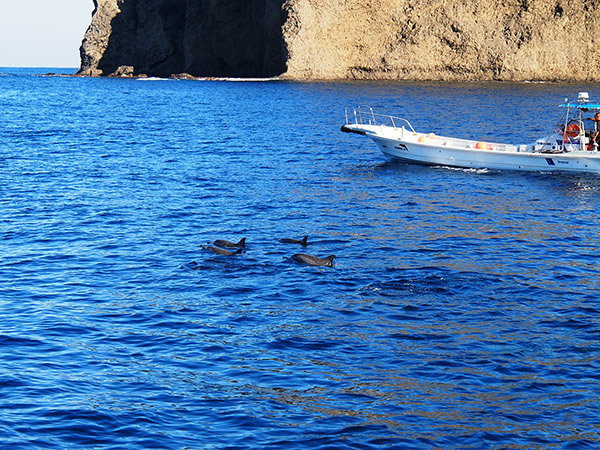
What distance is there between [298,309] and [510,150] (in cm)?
2451

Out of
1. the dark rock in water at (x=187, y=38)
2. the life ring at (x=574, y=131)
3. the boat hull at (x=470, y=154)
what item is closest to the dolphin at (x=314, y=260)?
the boat hull at (x=470, y=154)

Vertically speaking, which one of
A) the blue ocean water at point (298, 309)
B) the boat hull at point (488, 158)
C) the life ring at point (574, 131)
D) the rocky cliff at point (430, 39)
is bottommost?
the blue ocean water at point (298, 309)

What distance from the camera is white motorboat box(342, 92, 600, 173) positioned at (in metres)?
36.1

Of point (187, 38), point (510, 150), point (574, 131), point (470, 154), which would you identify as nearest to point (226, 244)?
point (470, 154)

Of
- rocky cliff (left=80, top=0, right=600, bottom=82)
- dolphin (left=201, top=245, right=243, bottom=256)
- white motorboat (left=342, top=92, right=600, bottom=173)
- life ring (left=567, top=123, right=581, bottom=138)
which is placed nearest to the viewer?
dolphin (left=201, top=245, right=243, bottom=256)

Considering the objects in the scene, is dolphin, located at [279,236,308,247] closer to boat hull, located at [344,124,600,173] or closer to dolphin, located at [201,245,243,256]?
dolphin, located at [201,245,243,256]

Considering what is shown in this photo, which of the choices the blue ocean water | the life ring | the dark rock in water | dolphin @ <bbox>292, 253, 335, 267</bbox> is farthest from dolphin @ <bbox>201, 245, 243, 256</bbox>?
the dark rock in water

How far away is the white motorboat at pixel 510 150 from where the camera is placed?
Result: 118 feet

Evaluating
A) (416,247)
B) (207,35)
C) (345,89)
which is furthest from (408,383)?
(207,35)

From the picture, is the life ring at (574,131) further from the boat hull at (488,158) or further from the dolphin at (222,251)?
the dolphin at (222,251)

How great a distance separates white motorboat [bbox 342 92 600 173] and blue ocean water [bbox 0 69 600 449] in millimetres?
828

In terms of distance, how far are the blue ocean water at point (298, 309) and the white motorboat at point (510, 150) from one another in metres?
0.83

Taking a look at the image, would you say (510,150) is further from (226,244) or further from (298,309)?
(298,309)

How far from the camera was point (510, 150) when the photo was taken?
3825 cm
